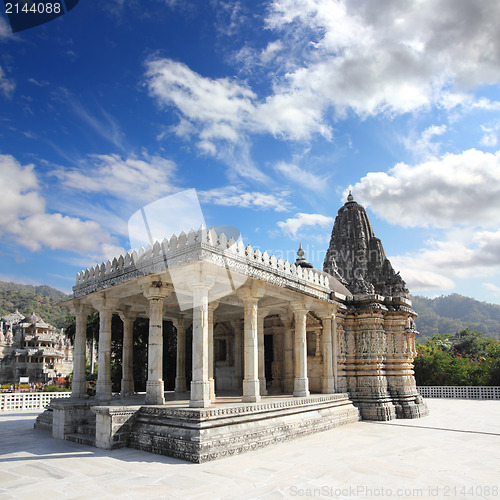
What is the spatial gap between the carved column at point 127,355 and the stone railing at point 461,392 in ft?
66.6

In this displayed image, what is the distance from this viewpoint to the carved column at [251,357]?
1229 centimetres

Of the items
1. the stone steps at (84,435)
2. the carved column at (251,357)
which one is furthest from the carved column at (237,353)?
the stone steps at (84,435)

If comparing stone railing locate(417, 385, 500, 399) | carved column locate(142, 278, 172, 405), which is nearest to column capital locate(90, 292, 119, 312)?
carved column locate(142, 278, 172, 405)

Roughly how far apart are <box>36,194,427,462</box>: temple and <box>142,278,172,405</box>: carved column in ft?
0.10

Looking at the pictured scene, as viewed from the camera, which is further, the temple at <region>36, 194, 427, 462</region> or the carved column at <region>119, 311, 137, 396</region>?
the carved column at <region>119, 311, 137, 396</region>

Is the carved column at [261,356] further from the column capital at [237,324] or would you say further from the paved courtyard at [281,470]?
the paved courtyard at [281,470]

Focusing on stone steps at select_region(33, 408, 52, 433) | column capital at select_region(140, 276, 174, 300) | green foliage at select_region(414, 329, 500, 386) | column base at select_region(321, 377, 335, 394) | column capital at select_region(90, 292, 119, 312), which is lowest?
green foliage at select_region(414, 329, 500, 386)

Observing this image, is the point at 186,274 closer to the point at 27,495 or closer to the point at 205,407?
the point at 205,407

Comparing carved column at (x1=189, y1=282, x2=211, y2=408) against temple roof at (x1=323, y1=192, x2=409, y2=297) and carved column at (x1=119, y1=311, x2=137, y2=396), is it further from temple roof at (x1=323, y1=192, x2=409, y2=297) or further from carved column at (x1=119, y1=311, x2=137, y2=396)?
temple roof at (x1=323, y1=192, x2=409, y2=297)

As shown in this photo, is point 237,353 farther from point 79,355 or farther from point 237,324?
point 79,355

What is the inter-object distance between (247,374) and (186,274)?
364 centimetres

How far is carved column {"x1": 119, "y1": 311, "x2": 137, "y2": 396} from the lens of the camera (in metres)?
16.6

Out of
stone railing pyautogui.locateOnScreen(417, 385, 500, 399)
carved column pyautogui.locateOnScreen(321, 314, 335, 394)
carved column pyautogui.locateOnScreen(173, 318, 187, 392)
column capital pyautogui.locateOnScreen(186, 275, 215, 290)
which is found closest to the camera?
column capital pyautogui.locateOnScreen(186, 275, 215, 290)

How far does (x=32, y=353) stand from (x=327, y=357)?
55.7 m
